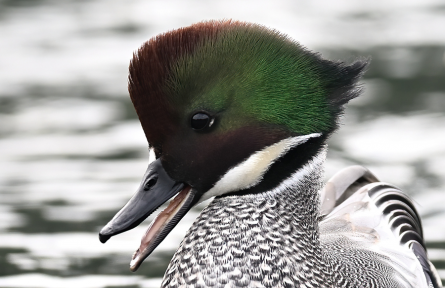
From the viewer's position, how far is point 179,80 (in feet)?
15.1

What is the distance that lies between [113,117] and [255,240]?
15.6 feet

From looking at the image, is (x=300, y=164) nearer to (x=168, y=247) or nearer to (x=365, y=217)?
(x=365, y=217)

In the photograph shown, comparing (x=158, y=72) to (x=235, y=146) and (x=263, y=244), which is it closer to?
(x=235, y=146)

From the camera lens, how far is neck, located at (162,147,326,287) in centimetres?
488

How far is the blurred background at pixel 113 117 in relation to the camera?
732cm

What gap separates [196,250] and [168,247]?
2.43m

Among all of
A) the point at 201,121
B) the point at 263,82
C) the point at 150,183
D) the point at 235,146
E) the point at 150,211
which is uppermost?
the point at 263,82

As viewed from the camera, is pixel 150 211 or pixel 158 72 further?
pixel 150 211

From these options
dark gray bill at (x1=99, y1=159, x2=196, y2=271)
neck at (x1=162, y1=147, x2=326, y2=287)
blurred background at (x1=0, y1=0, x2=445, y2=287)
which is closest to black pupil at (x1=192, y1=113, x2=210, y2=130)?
dark gray bill at (x1=99, y1=159, x2=196, y2=271)

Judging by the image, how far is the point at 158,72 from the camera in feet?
14.9

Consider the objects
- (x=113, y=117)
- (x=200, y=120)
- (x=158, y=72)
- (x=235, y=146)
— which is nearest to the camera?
(x=158, y=72)

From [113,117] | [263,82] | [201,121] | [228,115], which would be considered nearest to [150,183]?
[201,121]

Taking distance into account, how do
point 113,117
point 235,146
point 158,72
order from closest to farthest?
point 158,72, point 235,146, point 113,117

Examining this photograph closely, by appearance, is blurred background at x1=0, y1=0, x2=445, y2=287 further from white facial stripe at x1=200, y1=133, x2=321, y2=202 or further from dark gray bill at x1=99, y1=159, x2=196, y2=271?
dark gray bill at x1=99, y1=159, x2=196, y2=271
